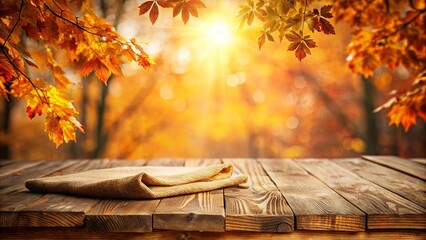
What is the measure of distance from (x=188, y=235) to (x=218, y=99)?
1023cm

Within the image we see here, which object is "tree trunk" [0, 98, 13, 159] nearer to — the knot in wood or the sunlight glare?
the sunlight glare

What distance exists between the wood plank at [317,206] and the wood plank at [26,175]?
1351 mm

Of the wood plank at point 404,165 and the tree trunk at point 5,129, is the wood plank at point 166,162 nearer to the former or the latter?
the wood plank at point 404,165

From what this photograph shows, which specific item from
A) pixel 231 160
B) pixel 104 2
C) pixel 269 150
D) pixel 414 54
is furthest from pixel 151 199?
pixel 269 150

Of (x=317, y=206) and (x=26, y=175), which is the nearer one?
(x=317, y=206)

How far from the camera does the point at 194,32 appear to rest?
26.4 ft

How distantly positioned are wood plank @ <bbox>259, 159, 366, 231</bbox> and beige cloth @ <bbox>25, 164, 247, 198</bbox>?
29 cm

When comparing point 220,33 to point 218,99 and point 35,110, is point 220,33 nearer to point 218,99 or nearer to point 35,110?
point 218,99

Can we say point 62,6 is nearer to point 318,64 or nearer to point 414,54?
point 414,54

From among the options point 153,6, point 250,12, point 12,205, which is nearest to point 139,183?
point 12,205

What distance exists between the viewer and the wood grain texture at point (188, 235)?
1.73 m

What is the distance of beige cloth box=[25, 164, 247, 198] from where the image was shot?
191 cm

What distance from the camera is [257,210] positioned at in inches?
69.0

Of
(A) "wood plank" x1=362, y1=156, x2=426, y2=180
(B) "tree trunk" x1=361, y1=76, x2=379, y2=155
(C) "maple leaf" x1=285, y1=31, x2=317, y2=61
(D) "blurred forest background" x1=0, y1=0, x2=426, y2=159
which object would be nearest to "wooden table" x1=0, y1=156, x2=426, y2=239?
(A) "wood plank" x1=362, y1=156, x2=426, y2=180
